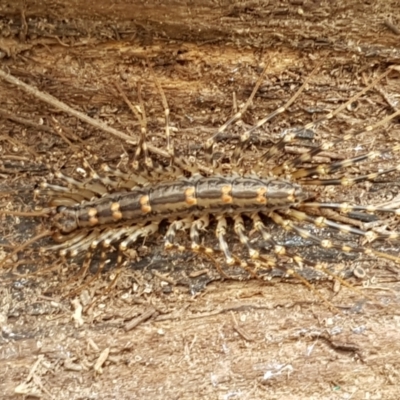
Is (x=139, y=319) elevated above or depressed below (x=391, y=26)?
below

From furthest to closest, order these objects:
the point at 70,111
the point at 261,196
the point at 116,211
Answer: the point at 70,111
the point at 116,211
the point at 261,196

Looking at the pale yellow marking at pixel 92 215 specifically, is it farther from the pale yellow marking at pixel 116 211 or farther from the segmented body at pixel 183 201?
the pale yellow marking at pixel 116 211

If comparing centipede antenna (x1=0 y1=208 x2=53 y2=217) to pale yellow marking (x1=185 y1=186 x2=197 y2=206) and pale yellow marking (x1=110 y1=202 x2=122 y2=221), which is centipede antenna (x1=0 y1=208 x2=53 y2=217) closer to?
pale yellow marking (x1=110 y1=202 x2=122 y2=221)

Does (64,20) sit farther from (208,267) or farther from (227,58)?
(208,267)

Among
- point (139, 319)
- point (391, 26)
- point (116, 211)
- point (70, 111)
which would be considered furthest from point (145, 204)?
point (391, 26)

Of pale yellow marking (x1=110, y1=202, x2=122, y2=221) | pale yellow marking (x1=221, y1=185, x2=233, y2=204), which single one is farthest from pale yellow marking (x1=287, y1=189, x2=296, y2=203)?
pale yellow marking (x1=110, y1=202, x2=122, y2=221)

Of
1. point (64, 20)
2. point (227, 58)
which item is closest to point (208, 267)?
point (227, 58)

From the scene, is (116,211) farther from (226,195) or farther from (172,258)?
(226,195)

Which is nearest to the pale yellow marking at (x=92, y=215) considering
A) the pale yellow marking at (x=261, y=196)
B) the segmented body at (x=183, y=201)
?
the segmented body at (x=183, y=201)
